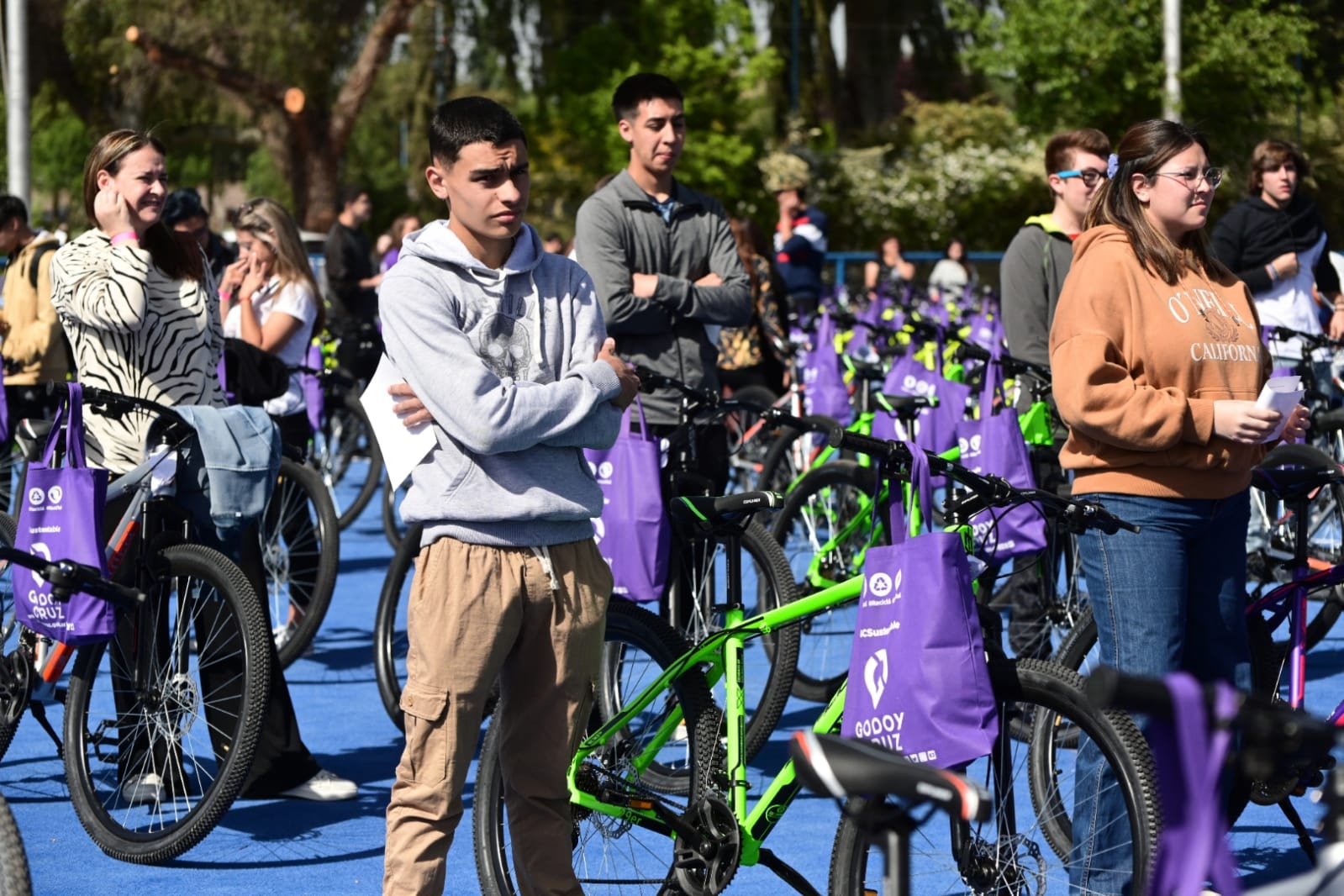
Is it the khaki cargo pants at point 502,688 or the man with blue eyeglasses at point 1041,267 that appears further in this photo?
the man with blue eyeglasses at point 1041,267

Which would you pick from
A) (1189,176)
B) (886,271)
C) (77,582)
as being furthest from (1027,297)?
(886,271)

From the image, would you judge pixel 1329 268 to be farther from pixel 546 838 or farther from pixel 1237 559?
pixel 546 838

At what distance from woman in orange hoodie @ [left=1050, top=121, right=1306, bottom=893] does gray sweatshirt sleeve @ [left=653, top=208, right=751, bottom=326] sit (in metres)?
2.04

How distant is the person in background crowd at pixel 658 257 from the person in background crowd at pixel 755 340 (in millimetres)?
4346

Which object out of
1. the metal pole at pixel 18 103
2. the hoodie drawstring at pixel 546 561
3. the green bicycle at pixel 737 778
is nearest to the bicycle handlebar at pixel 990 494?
the green bicycle at pixel 737 778

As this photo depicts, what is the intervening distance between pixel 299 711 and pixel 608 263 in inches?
86.7

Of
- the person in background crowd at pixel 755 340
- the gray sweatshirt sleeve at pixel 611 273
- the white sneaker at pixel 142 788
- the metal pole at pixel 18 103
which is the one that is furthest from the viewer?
the metal pole at pixel 18 103

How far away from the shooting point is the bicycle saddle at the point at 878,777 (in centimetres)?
239

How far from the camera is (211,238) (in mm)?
10008

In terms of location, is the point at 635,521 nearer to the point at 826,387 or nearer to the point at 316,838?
the point at 316,838

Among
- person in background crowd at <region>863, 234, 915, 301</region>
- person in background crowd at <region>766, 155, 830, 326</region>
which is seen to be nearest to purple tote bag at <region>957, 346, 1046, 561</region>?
person in background crowd at <region>766, 155, 830, 326</region>

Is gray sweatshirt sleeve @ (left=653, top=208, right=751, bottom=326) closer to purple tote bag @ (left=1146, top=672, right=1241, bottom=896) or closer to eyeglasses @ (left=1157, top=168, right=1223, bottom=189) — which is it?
eyeglasses @ (left=1157, top=168, right=1223, bottom=189)

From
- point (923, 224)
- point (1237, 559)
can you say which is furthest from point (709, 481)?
point (923, 224)

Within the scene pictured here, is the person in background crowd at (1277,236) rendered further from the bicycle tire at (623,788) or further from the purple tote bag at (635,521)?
the bicycle tire at (623,788)
